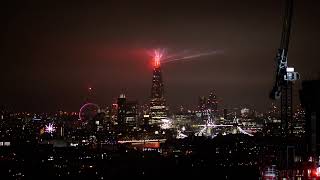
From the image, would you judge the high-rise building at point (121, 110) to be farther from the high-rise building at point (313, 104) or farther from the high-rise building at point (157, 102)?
the high-rise building at point (313, 104)

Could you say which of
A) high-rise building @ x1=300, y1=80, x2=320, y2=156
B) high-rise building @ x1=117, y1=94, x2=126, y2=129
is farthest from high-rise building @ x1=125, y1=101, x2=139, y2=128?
high-rise building @ x1=300, y1=80, x2=320, y2=156

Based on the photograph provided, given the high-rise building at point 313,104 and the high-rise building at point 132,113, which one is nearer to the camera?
the high-rise building at point 313,104

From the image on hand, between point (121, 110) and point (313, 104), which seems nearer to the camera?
point (313, 104)

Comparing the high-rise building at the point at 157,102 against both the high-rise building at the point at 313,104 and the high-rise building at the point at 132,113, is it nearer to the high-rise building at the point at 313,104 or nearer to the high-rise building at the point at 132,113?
the high-rise building at the point at 132,113

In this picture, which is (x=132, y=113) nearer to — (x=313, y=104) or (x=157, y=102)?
(x=157, y=102)

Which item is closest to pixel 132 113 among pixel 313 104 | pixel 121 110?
pixel 121 110

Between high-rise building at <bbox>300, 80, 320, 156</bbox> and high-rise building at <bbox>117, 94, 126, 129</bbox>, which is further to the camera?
high-rise building at <bbox>117, 94, 126, 129</bbox>

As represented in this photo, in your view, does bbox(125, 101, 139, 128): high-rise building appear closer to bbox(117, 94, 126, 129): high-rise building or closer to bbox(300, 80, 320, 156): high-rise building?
bbox(117, 94, 126, 129): high-rise building

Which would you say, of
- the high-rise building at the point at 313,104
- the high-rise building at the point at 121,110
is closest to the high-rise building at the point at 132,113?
the high-rise building at the point at 121,110

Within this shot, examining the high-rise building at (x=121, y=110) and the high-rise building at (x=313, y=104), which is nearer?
the high-rise building at (x=313, y=104)
